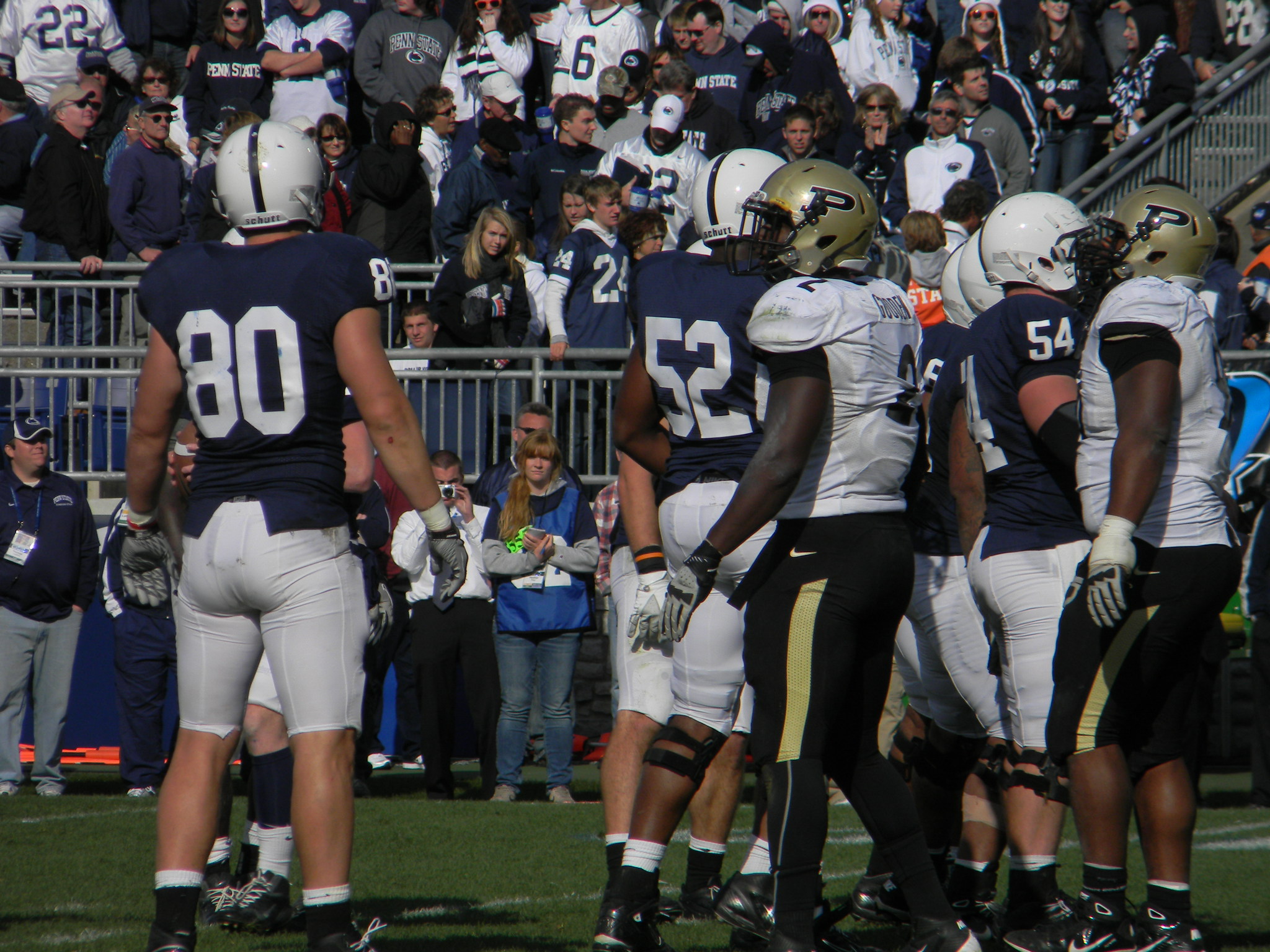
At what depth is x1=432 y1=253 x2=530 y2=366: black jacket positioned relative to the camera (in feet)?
35.1

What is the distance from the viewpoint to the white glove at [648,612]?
452 cm

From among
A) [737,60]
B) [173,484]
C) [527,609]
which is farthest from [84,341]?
[173,484]

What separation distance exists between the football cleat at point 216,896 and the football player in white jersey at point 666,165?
6983mm

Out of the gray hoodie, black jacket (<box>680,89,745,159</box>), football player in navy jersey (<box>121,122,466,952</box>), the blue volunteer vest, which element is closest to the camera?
football player in navy jersey (<box>121,122,466,952</box>)

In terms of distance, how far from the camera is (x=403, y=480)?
13.2 feet

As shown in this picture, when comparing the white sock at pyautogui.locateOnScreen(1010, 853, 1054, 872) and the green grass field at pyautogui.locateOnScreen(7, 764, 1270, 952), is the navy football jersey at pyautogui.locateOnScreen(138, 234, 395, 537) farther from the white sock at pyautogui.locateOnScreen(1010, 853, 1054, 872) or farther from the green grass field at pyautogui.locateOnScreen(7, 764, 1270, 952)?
the white sock at pyautogui.locateOnScreen(1010, 853, 1054, 872)

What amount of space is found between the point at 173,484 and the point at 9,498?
4.84m

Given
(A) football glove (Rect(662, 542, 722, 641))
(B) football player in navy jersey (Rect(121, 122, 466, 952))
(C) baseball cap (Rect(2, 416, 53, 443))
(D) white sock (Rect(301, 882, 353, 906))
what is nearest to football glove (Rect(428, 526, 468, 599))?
(B) football player in navy jersey (Rect(121, 122, 466, 952))

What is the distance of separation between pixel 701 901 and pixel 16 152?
33.6ft

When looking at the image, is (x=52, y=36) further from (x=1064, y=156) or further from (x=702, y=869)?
(x=702, y=869)

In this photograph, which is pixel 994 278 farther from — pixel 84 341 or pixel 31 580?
pixel 84 341

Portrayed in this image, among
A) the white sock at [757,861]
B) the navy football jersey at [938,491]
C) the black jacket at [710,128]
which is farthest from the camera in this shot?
the black jacket at [710,128]

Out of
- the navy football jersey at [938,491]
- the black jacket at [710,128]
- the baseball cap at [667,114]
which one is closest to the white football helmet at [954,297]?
the navy football jersey at [938,491]

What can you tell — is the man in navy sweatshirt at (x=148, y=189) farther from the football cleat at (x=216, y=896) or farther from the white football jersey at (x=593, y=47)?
the football cleat at (x=216, y=896)
